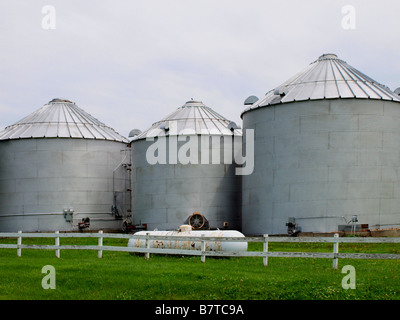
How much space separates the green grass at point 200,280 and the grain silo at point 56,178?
30.8 metres

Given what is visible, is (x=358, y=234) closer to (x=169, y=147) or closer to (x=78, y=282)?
(x=169, y=147)

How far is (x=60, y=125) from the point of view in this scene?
192 feet

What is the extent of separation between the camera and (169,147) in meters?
52.0

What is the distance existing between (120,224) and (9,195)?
10022 mm

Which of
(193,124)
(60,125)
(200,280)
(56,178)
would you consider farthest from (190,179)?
(200,280)

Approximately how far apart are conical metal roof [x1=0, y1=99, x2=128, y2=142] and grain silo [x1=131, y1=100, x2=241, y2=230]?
825 cm

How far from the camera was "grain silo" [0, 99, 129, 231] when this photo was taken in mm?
55969

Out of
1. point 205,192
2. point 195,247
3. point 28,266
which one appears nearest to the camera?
point 28,266

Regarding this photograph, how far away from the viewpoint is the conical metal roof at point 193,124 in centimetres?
5231

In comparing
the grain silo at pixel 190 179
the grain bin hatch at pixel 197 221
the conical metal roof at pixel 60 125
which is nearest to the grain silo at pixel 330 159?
the grain bin hatch at pixel 197 221

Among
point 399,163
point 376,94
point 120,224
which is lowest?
point 120,224

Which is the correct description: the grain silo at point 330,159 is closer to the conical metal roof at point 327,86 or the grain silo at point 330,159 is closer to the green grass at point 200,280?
the conical metal roof at point 327,86

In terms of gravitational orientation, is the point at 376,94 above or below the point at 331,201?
above

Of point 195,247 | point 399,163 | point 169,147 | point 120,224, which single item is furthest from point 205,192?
point 195,247
